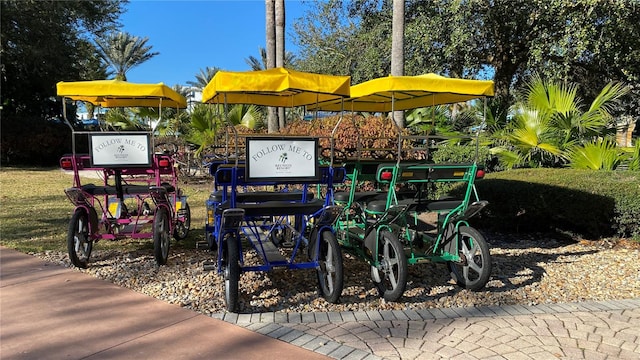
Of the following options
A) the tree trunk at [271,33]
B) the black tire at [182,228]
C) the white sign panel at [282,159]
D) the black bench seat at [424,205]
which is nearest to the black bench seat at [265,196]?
the white sign panel at [282,159]

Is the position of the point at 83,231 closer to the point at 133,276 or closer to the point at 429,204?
the point at 133,276

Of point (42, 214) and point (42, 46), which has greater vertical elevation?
point (42, 46)

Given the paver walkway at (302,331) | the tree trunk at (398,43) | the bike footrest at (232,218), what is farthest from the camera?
the tree trunk at (398,43)

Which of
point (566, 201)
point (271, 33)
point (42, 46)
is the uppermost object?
point (42, 46)

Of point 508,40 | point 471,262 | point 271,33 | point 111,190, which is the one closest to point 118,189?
point 111,190

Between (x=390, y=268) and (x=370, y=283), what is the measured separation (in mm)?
630

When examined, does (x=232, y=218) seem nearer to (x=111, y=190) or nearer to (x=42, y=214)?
(x=111, y=190)

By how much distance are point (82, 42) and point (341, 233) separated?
19464mm

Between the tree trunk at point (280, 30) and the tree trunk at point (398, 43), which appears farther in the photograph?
the tree trunk at point (280, 30)

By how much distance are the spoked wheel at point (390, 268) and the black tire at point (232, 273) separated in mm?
1379

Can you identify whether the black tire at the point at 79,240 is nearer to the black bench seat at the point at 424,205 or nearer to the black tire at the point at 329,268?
the black tire at the point at 329,268

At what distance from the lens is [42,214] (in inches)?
343

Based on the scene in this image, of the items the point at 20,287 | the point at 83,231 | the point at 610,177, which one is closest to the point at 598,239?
the point at 610,177

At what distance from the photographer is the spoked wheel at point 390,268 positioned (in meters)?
4.22
